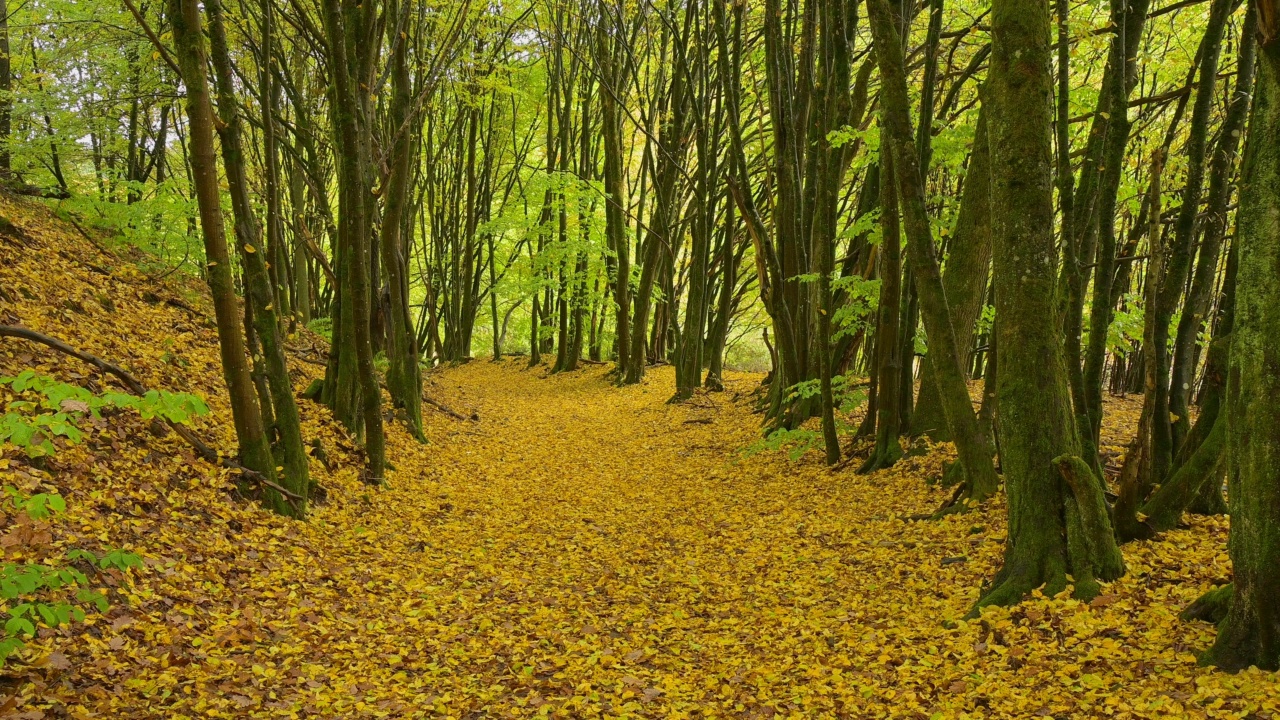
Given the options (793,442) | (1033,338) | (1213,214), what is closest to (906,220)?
(1033,338)

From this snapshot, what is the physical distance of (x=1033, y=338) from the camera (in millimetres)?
4766

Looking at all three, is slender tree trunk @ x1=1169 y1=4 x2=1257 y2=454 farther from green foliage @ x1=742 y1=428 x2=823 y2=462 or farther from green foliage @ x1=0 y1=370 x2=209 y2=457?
green foliage @ x1=0 y1=370 x2=209 y2=457

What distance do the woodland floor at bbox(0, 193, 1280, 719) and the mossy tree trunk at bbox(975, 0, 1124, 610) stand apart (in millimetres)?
278

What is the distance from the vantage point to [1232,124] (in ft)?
18.2

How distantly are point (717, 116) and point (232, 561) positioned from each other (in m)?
11.2

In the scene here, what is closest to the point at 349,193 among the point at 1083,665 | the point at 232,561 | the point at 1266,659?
the point at 232,561

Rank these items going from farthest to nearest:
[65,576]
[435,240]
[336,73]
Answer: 1. [435,240]
2. [336,73]
3. [65,576]

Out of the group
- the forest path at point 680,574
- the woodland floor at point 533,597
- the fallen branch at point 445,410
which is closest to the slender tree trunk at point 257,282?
the woodland floor at point 533,597

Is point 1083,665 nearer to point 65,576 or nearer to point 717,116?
point 65,576

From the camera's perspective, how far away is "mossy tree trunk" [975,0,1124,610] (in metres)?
4.68

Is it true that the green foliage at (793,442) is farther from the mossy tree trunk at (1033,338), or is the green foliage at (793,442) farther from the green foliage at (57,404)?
the green foliage at (57,404)

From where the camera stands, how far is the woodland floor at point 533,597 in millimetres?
3910

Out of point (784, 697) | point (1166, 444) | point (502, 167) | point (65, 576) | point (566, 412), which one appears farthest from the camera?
point (502, 167)

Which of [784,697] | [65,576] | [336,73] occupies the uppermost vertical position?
[336,73]
